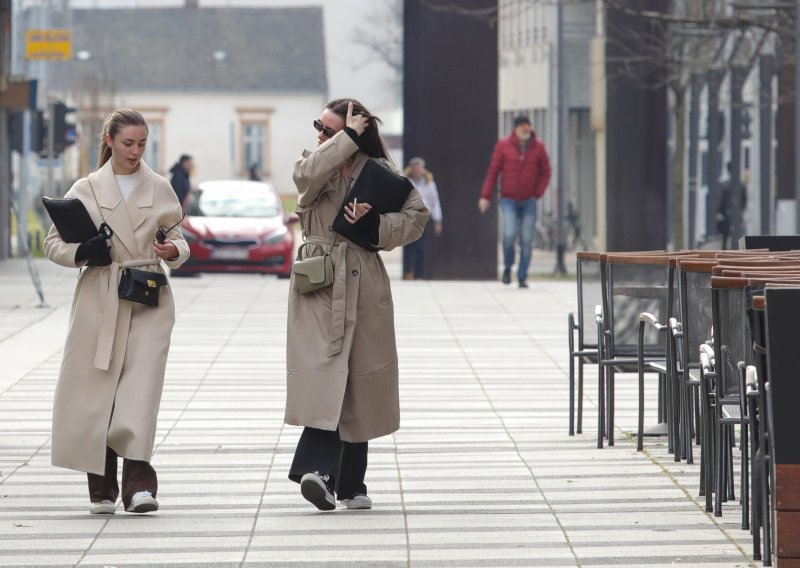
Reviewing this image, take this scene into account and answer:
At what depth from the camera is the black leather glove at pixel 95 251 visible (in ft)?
22.2

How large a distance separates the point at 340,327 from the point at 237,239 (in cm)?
1759

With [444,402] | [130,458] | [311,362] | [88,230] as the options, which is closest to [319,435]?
[311,362]

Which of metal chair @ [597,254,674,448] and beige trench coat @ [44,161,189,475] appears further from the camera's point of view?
metal chair @ [597,254,674,448]

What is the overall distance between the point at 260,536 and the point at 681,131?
23.6 meters

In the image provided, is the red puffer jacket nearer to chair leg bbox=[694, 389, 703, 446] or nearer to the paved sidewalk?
the paved sidewalk

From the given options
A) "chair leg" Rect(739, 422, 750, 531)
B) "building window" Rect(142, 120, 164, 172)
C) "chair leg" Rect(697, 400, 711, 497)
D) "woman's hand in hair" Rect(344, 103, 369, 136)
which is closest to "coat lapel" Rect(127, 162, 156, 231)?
"woman's hand in hair" Rect(344, 103, 369, 136)

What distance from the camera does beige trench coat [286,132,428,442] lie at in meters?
6.74

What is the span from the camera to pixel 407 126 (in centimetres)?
2311

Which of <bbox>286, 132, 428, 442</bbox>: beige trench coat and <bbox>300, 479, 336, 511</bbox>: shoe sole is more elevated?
<bbox>286, 132, 428, 442</bbox>: beige trench coat

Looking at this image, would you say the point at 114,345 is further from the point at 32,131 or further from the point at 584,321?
the point at 32,131

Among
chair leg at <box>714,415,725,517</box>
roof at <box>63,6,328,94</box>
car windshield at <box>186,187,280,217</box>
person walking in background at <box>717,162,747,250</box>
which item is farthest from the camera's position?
roof at <box>63,6,328,94</box>

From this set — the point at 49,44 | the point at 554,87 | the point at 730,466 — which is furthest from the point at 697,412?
the point at 554,87

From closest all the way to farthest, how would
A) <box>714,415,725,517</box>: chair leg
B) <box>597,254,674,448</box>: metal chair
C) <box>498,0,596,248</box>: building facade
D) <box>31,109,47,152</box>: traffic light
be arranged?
<box>714,415,725,517</box>: chair leg, <box>597,254,674,448</box>: metal chair, <box>31,109,47,152</box>: traffic light, <box>498,0,596,248</box>: building facade

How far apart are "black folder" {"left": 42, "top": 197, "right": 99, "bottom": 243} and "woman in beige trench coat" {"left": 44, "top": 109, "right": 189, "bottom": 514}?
0.14ft
